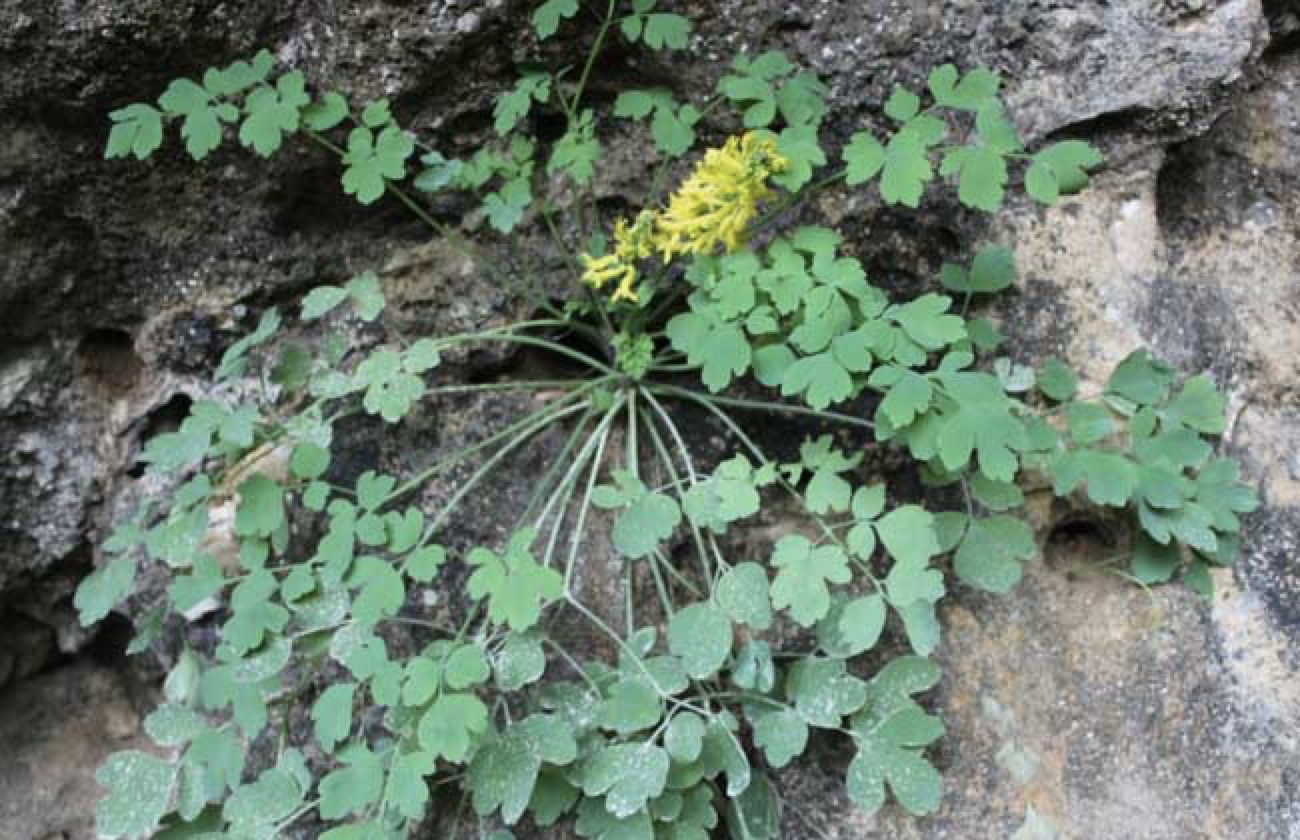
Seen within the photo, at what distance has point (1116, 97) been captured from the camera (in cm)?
188

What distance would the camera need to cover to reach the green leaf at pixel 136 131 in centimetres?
173

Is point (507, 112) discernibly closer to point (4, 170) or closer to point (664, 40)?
point (664, 40)

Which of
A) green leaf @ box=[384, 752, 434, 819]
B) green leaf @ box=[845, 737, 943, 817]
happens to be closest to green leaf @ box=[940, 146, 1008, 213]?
green leaf @ box=[845, 737, 943, 817]

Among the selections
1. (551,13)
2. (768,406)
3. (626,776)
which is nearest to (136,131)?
(551,13)

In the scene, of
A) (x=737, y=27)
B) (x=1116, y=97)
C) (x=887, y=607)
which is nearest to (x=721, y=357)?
(x=887, y=607)

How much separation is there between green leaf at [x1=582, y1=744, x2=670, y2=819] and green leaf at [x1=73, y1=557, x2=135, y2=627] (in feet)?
2.36

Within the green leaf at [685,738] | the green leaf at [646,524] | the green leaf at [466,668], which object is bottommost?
the green leaf at [685,738]

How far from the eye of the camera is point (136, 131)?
175cm

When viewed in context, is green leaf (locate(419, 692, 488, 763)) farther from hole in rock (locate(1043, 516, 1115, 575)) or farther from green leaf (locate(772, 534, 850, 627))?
hole in rock (locate(1043, 516, 1115, 575))

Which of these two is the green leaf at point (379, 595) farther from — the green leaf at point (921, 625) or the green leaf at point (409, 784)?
the green leaf at point (921, 625)

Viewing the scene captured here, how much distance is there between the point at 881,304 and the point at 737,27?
563 millimetres

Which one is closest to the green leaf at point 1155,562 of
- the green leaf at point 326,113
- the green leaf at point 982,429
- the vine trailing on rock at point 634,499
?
the vine trailing on rock at point 634,499

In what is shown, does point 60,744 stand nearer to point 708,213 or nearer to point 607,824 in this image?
point 607,824

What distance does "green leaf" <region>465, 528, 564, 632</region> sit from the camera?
1.55m
